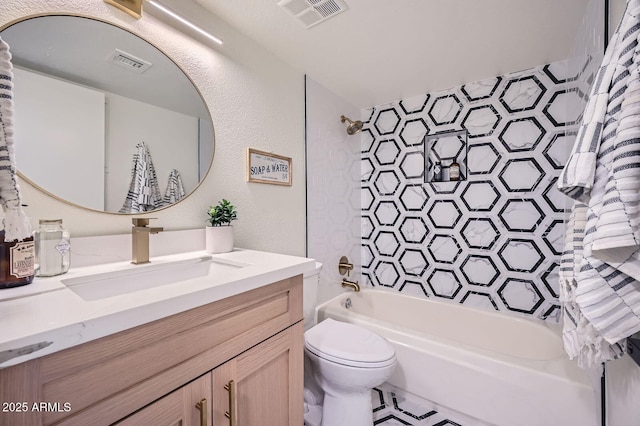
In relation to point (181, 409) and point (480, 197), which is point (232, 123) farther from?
point (480, 197)

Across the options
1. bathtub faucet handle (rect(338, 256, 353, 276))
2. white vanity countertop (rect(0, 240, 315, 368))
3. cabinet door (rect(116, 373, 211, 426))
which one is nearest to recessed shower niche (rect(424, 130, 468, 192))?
bathtub faucet handle (rect(338, 256, 353, 276))

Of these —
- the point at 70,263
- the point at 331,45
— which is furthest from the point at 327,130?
the point at 70,263

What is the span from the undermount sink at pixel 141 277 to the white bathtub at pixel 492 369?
3.64 feet

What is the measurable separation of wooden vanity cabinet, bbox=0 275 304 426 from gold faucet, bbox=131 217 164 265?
49cm

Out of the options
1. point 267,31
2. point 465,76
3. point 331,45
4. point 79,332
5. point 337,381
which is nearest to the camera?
point 79,332

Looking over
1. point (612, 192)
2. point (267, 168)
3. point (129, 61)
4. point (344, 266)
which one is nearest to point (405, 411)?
point (344, 266)

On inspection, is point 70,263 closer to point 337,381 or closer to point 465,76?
point 337,381

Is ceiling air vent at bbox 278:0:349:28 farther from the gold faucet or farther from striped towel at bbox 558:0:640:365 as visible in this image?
→ the gold faucet

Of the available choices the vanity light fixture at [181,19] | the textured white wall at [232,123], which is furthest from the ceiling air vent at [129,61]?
the vanity light fixture at [181,19]

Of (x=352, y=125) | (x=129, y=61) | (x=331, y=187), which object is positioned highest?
(x=352, y=125)

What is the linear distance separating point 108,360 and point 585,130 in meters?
1.40

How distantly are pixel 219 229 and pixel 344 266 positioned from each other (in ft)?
4.50

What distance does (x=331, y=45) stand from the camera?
1659 millimetres

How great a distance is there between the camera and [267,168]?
1.69m
